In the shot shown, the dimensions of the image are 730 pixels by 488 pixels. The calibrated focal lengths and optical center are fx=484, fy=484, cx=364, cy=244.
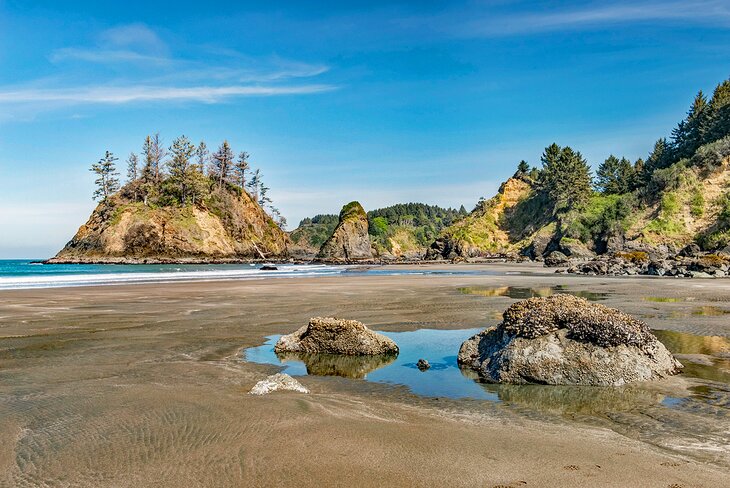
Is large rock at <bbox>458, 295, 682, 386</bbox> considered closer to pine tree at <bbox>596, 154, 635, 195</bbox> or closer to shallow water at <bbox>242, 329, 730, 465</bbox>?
shallow water at <bbox>242, 329, 730, 465</bbox>

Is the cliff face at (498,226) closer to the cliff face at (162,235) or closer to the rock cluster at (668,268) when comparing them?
the cliff face at (162,235)

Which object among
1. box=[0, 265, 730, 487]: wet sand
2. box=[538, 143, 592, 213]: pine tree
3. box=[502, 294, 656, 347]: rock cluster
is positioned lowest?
box=[0, 265, 730, 487]: wet sand

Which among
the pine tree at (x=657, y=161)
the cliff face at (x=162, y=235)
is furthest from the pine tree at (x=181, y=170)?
the pine tree at (x=657, y=161)

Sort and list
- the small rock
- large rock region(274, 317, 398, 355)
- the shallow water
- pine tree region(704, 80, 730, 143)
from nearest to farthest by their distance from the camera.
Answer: the shallow water < the small rock < large rock region(274, 317, 398, 355) < pine tree region(704, 80, 730, 143)

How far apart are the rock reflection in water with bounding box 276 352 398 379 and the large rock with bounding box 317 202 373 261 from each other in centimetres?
11311

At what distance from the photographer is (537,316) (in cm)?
921

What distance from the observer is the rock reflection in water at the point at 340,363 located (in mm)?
9656

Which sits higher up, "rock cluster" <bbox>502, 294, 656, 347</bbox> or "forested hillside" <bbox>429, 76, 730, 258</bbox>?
"forested hillside" <bbox>429, 76, 730, 258</bbox>

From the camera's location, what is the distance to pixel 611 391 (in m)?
7.98

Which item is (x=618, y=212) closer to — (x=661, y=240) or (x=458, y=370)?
(x=661, y=240)

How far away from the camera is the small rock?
776 centimetres

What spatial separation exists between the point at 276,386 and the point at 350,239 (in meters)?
121

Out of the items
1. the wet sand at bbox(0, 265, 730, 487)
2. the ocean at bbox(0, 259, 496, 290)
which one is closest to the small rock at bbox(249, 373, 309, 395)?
the wet sand at bbox(0, 265, 730, 487)

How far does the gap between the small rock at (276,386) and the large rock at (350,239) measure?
116m
